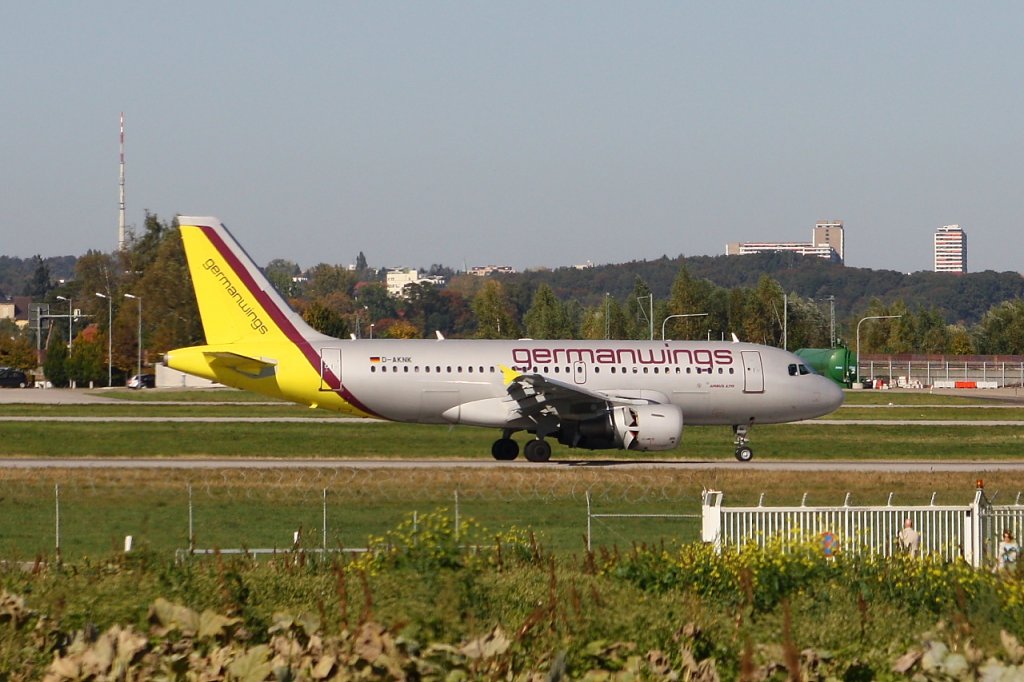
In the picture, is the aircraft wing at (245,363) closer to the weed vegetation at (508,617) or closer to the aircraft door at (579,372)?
the aircraft door at (579,372)

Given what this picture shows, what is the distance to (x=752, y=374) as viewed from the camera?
4197 cm

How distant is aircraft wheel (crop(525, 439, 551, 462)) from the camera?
39781mm

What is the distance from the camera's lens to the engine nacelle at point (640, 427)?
126 ft

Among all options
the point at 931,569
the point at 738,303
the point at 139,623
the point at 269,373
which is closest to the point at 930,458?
the point at 269,373

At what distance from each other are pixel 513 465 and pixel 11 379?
8599cm

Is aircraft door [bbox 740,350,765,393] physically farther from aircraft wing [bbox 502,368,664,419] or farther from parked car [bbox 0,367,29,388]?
parked car [bbox 0,367,29,388]

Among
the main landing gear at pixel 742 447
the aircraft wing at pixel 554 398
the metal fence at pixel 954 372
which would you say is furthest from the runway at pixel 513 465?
the metal fence at pixel 954 372

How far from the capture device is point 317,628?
375 inches

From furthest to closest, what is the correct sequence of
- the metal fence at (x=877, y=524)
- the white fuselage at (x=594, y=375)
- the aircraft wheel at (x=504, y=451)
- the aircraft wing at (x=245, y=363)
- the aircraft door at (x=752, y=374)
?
the aircraft door at (x=752, y=374), the aircraft wheel at (x=504, y=451), the white fuselage at (x=594, y=375), the aircraft wing at (x=245, y=363), the metal fence at (x=877, y=524)

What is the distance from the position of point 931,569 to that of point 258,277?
29.5 m

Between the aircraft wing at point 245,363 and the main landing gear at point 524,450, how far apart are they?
23.1ft

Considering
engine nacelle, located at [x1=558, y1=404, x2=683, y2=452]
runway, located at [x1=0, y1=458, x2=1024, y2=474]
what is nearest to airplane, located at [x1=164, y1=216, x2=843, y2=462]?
engine nacelle, located at [x1=558, y1=404, x2=683, y2=452]

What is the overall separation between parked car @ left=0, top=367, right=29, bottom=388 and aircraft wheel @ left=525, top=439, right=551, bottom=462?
8304 centimetres

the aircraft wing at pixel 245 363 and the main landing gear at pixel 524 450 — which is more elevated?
the aircraft wing at pixel 245 363
